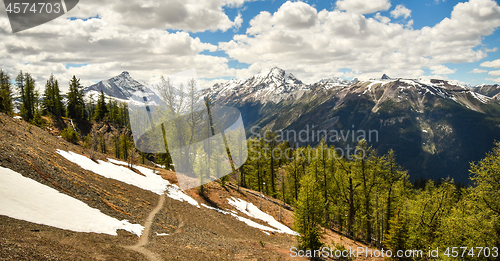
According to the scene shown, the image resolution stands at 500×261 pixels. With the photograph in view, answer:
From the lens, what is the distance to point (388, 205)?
30.3 meters

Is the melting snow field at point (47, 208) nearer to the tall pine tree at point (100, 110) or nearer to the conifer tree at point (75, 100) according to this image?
the conifer tree at point (75, 100)

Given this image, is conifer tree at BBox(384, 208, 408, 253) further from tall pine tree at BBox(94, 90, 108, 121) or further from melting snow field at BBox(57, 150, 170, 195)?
tall pine tree at BBox(94, 90, 108, 121)

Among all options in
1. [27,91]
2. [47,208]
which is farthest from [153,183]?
[27,91]

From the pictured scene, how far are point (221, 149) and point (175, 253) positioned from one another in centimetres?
2192

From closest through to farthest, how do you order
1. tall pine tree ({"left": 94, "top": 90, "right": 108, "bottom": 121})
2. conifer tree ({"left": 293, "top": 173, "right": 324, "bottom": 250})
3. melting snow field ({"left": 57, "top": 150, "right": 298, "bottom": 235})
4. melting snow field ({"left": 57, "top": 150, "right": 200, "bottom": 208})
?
conifer tree ({"left": 293, "top": 173, "right": 324, "bottom": 250})
melting snow field ({"left": 57, "top": 150, "right": 200, "bottom": 208})
melting snow field ({"left": 57, "top": 150, "right": 298, "bottom": 235})
tall pine tree ({"left": 94, "top": 90, "right": 108, "bottom": 121})

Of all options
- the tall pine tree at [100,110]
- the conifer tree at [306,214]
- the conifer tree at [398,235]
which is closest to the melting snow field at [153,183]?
the conifer tree at [306,214]

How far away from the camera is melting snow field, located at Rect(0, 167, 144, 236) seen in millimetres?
10992

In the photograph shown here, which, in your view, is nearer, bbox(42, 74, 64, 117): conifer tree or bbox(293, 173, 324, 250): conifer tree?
bbox(293, 173, 324, 250): conifer tree

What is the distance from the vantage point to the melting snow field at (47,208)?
1099 cm

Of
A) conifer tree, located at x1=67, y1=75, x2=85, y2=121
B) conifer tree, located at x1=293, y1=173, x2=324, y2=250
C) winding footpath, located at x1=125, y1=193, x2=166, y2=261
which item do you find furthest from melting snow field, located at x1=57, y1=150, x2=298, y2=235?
conifer tree, located at x1=67, y1=75, x2=85, y2=121

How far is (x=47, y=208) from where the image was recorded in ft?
40.0

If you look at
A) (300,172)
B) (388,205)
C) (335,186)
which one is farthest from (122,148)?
(388,205)

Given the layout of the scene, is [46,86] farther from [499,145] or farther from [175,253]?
[499,145]

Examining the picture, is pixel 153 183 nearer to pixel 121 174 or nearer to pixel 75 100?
pixel 121 174
